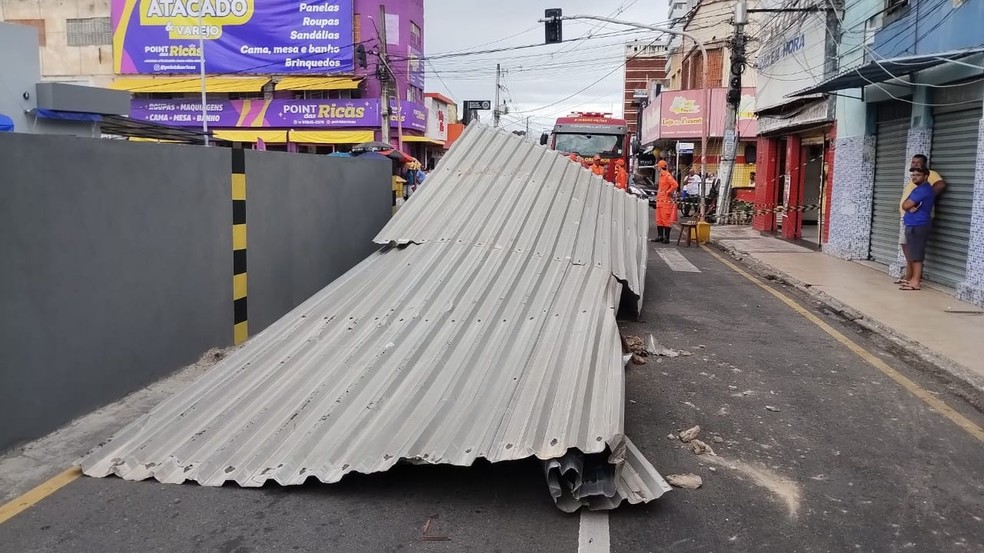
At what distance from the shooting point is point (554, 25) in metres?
21.1

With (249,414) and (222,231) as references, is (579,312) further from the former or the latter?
(222,231)

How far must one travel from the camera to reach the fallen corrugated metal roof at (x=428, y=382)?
3494 mm

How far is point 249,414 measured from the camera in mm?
3939

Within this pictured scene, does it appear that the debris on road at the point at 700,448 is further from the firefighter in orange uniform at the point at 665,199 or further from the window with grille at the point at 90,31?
the window with grille at the point at 90,31

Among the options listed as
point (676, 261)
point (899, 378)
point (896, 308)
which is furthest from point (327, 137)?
point (899, 378)

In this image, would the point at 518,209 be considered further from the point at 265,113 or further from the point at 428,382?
the point at 265,113

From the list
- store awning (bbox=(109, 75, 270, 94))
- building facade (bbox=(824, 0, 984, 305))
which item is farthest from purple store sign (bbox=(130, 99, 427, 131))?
building facade (bbox=(824, 0, 984, 305))

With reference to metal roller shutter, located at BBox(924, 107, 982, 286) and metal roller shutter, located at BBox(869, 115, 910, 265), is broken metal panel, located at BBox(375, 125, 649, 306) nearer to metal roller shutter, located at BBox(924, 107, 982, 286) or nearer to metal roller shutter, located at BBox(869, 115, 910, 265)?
metal roller shutter, located at BBox(924, 107, 982, 286)

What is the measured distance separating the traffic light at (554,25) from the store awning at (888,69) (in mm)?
10097

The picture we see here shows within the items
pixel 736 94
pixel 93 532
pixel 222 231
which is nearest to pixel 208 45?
pixel 736 94

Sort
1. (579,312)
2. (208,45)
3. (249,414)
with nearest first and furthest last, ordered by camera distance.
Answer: (249,414) → (579,312) → (208,45)

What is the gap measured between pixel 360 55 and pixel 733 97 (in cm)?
2083

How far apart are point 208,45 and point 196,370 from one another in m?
38.0

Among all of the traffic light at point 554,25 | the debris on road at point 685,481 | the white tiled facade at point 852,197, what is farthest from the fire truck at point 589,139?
the debris on road at point 685,481
